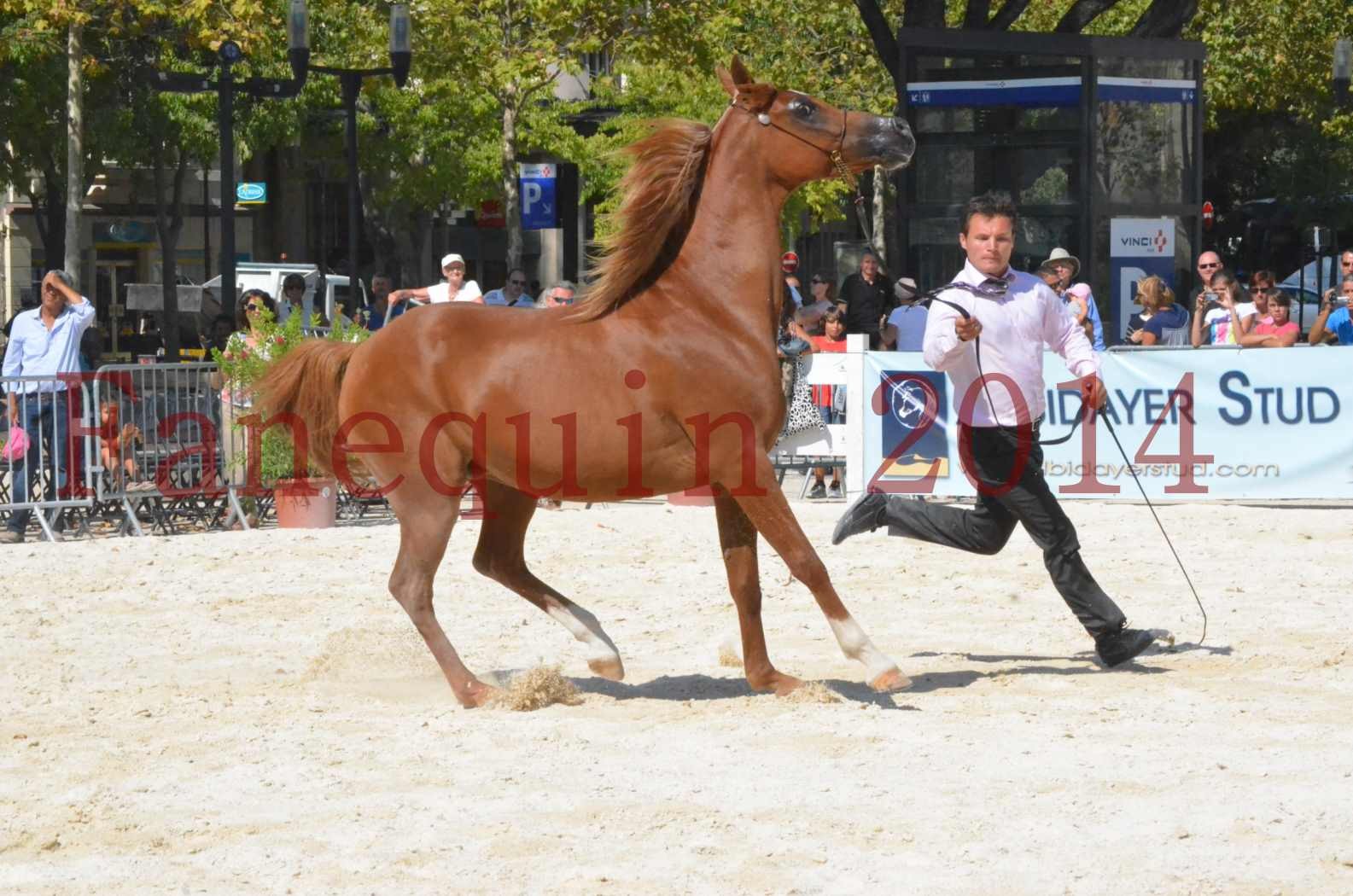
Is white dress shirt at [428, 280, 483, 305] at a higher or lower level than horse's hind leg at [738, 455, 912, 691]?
higher

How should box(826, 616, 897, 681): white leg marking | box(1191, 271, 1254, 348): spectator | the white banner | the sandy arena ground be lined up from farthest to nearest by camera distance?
box(1191, 271, 1254, 348): spectator → the white banner → box(826, 616, 897, 681): white leg marking → the sandy arena ground

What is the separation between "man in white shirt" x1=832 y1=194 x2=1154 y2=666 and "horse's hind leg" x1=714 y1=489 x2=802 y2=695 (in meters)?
0.99

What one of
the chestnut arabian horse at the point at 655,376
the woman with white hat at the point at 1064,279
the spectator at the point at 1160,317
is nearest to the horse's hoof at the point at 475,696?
the chestnut arabian horse at the point at 655,376

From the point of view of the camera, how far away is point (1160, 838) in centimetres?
491

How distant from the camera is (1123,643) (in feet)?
24.4

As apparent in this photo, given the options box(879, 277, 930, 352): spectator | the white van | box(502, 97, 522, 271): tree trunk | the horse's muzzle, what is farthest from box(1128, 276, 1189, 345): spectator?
the white van

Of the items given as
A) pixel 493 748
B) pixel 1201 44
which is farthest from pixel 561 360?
pixel 1201 44

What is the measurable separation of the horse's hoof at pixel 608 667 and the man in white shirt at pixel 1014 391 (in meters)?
1.59

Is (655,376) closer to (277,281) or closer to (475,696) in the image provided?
(475,696)

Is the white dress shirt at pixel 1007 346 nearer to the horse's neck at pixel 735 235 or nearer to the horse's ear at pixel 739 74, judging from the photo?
the horse's neck at pixel 735 235

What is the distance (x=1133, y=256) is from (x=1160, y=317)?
1817 millimetres

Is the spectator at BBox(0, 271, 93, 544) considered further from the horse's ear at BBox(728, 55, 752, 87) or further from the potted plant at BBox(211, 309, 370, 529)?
the horse's ear at BBox(728, 55, 752, 87)

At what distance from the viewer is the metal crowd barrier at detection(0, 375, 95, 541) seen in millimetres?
12508

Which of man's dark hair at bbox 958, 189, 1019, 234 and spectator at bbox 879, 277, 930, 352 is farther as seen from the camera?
spectator at bbox 879, 277, 930, 352
